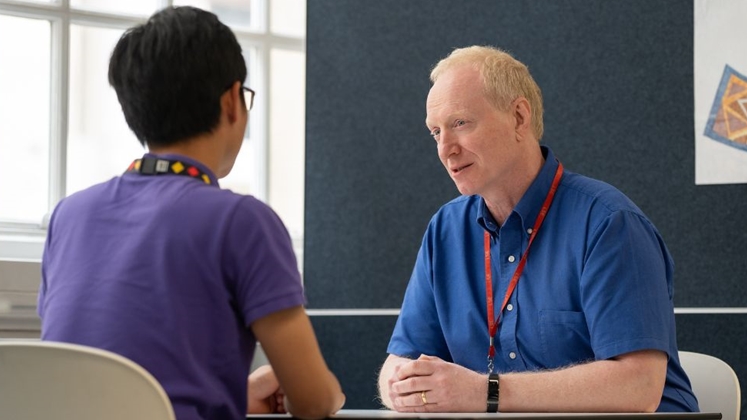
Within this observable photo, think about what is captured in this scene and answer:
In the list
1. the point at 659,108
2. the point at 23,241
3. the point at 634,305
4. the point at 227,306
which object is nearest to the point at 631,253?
the point at 634,305

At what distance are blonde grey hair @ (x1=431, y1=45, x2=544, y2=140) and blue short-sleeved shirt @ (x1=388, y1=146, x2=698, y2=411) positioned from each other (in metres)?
0.16

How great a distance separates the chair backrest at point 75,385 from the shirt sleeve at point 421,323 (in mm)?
1241

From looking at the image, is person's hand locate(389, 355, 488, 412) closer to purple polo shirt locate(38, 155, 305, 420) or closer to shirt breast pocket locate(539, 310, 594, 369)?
shirt breast pocket locate(539, 310, 594, 369)

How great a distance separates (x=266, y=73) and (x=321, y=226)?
2.15ft

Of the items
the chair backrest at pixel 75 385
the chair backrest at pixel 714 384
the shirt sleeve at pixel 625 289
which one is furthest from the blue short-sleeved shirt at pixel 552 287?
the chair backrest at pixel 75 385

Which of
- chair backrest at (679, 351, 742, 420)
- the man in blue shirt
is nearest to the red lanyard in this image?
the man in blue shirt

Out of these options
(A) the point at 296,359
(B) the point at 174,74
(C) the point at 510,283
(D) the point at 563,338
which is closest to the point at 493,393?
(D) the point at 563,338

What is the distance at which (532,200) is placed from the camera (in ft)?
7.72

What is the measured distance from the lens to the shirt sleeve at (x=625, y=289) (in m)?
2.02

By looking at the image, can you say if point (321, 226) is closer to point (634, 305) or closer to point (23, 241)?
point (23, 241)

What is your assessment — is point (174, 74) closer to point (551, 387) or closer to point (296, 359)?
point (296, 359)

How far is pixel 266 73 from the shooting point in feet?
12.7

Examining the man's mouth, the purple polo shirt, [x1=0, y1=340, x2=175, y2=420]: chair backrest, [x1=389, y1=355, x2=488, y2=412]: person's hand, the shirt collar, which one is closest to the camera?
[x1=0, y1=340, x2=175, y2=420]: chair backrest

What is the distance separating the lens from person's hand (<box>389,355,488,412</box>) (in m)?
1.93
